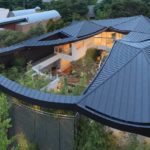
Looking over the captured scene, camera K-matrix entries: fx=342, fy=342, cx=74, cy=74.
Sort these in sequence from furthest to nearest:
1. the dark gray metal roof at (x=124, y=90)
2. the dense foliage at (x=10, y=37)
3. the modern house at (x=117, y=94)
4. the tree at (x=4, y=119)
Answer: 1. the dense foliage at (x=10, y=37)
2. the dark gray metal roof at (x=124, y=90)
3. the tree at (x=4, y=119)
4. the modern house at (x=117, y=94)

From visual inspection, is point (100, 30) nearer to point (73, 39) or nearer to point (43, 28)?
point (73, 39)

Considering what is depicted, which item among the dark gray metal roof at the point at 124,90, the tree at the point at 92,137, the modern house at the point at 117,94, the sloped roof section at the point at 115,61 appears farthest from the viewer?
the sloped roof section at the point at 115,61

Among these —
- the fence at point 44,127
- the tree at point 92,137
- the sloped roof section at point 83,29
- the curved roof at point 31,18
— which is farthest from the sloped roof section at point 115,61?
the curved roof at point 31,18

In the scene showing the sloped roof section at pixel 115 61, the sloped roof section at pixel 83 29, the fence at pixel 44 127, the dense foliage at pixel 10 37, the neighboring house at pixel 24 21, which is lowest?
the neighboring house at pixel 24 21

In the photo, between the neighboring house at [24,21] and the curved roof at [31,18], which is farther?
the curved roof at [31,18]

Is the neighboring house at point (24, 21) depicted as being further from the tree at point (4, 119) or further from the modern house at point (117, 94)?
the tree at point (4, 119)

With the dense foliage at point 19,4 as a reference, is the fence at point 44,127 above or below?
above

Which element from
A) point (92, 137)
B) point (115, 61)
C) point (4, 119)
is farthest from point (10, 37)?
point (92, 137)

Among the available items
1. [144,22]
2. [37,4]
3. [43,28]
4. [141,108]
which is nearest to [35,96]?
[141,108]
